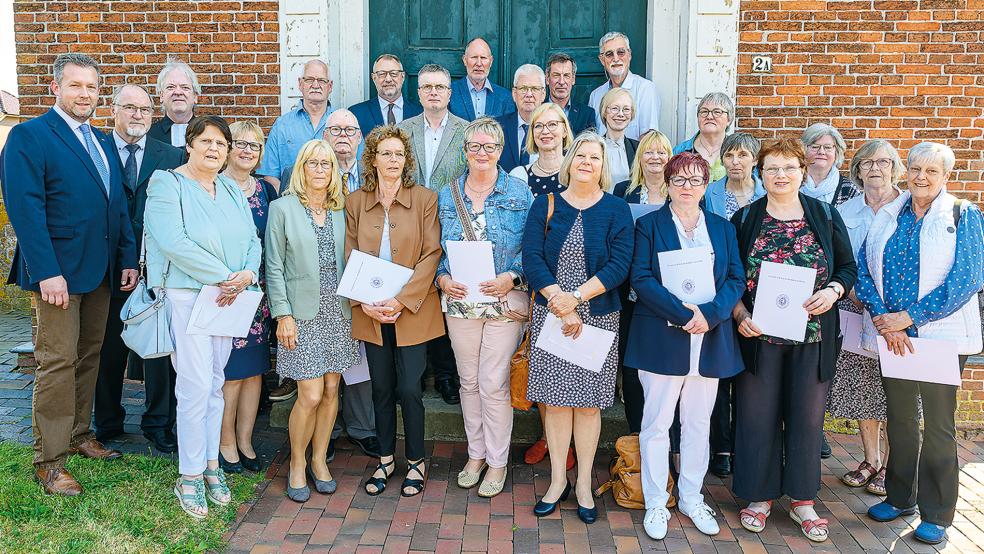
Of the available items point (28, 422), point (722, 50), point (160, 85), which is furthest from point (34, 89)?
point (722, 50)

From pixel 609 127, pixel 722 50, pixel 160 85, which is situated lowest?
pixel 609 127

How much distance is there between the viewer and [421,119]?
16.6 feet

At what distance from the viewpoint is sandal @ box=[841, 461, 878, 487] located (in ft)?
14.3

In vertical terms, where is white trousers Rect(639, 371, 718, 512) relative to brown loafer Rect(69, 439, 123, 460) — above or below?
above

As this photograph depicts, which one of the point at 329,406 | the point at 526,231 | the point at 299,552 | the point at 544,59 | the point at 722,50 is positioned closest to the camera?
the point at 299,552

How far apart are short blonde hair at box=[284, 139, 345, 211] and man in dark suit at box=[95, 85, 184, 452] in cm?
122

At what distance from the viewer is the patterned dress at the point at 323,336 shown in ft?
13.0

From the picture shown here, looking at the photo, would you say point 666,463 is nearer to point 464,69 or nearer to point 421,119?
point 421,119

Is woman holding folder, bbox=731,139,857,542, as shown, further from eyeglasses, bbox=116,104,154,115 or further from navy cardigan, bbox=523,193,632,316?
eyeglasses, bbox=116,104,154,115

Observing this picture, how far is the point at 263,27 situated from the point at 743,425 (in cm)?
474

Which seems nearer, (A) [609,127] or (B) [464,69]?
(A) [609,127]

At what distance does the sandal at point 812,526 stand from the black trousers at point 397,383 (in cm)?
214

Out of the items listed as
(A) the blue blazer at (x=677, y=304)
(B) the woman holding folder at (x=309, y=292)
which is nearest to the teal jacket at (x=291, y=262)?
(B) the woman holding folder at (x=309, y=292)

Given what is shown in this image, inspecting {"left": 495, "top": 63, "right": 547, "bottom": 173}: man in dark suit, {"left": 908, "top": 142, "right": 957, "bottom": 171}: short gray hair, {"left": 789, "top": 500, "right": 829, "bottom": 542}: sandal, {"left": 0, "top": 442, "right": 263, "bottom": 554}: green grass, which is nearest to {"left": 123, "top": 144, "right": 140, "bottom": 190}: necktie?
{"left": 0, "top": 442, "right": 263, "bottom": 554}: green grass
